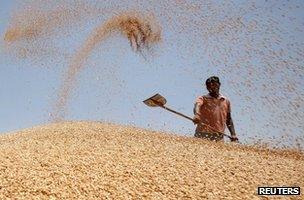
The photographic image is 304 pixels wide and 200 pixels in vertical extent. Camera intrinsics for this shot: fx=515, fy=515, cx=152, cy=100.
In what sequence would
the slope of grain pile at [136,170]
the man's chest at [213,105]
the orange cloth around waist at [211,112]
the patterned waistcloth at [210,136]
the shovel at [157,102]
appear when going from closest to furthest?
1. the slope of grain pile at [136,170]
2. the patterned waistcloth at [210,136]
3. the orange cloth around waist at [211,112]
4. the man's chest at [213,105]
5. the shovel at [157,102]

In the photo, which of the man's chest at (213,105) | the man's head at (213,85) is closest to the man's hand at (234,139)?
the man's chest at (213,105)

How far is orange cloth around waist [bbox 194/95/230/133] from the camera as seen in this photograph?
10633mm

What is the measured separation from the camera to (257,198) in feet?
19.9

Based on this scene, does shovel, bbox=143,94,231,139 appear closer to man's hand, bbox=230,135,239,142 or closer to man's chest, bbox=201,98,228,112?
man's chest, bbox=201,98,228,112

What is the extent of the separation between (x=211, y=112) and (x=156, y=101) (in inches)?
53.9

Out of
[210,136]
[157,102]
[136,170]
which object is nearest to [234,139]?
[210,136]

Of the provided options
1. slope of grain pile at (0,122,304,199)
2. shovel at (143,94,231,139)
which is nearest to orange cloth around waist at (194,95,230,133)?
shovel at (143,94,231,139)

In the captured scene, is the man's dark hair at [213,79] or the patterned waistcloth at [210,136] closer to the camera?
the patterned waistcloth at [210,136]

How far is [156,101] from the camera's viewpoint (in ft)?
37.6

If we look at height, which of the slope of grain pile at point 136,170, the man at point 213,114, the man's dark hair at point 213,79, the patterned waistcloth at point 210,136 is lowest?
the slope of grain pile at point 136,170

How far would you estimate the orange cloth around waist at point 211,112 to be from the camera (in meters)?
10.6

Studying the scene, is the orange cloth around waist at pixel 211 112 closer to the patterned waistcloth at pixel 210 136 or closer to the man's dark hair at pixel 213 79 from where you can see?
the patterned waistcloth at pixel 210 136

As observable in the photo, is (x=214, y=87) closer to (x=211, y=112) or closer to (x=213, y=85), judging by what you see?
(x=213, y=85)

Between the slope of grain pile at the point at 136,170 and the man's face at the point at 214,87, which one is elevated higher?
the man's face at the point at 214,87
